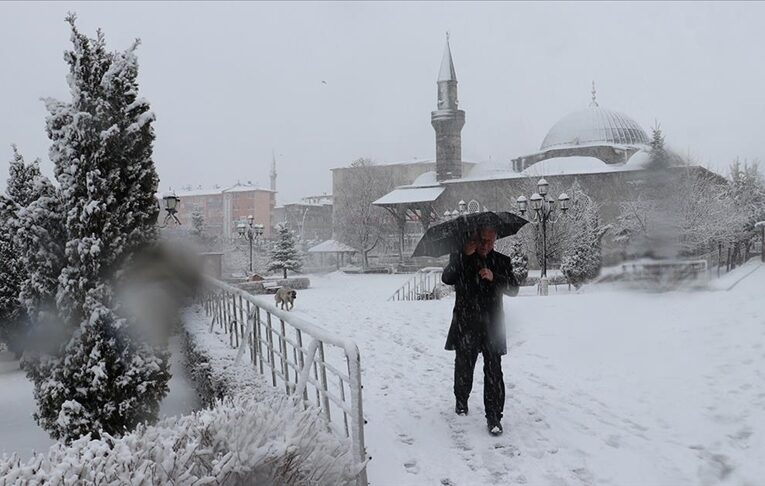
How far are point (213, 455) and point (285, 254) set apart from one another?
1192 inches

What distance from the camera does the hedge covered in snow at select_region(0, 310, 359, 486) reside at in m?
2.28

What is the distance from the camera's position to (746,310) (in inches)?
319

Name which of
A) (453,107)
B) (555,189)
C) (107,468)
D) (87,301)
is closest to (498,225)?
(107,468)

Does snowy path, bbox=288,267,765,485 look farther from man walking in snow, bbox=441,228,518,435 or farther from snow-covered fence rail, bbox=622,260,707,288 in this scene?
snow-covered fence rail, bbox=622,260,707,288

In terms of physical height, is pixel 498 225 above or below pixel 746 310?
above

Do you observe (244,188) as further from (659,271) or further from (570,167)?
(659,271)

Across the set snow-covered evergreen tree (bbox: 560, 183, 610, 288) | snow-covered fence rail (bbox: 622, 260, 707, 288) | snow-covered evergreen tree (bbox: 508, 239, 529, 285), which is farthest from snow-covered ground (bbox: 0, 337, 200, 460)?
snow-covered evergreen tree (bbox: 508, 239, 529, 285)

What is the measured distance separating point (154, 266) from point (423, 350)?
3751 mm

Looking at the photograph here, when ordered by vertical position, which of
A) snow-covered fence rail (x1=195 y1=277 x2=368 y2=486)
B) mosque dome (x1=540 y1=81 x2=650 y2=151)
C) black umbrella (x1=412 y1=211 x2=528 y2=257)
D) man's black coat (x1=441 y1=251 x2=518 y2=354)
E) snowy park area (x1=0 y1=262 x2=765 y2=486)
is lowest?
snowy park area (x1=0 y1=262 x2=765 y2=486)

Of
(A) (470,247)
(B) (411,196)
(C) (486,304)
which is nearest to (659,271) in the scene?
(C) (486,304)

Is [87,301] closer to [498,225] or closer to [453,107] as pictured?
[498,225]

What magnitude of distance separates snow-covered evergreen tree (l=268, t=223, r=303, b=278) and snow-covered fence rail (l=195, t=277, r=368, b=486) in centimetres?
2138

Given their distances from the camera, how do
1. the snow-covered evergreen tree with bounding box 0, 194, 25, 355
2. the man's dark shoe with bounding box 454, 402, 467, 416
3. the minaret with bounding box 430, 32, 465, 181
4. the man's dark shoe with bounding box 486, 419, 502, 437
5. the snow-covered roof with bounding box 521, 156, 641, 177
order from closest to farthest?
the man's dark shoe with bounding box 486, 419, 502, 437 < the man's dark shoe with bounding box 454, 402, 467, 416 < the snow-covered evergreen tree with bounding box 0, 194, 25, 355 < the snow-covered roof with bounding box 521, 156, 641, 177 < the minaret with bounding box 430, 32, 465, 181

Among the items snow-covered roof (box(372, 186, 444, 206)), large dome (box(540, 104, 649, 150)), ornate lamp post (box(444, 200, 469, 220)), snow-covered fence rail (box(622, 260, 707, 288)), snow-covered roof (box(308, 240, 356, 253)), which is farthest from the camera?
large dome (box(540, 104, 649, 150))
